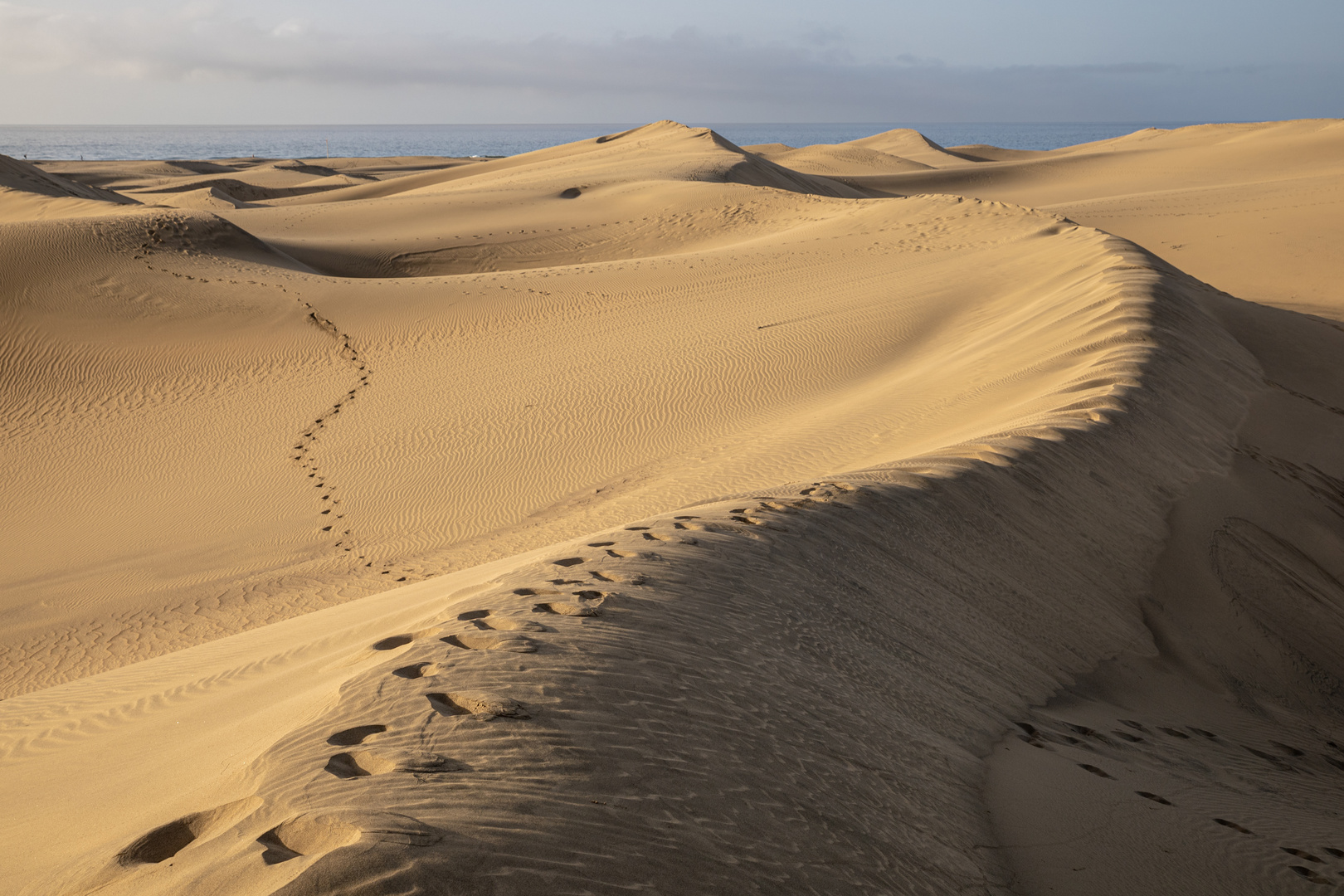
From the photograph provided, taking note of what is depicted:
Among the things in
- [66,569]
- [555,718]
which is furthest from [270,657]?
[66,569]

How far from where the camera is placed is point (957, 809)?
2.80 meters

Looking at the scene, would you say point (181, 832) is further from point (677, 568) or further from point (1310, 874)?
point (1310, 874)

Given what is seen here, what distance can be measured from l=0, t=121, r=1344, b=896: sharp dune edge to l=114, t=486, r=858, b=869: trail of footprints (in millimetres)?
16

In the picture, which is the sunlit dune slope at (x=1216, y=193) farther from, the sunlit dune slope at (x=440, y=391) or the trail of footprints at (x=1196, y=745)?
the trail of footprints at (x=1196, y=745)

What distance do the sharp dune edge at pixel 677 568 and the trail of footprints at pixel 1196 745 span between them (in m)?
0.03

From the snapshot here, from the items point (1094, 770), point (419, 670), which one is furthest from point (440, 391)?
point (1094, 770)

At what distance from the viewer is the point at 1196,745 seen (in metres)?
3.86

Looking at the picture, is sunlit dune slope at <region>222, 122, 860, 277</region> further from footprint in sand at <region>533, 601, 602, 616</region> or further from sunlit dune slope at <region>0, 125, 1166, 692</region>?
footprint in sand at <region>533, 601, 602, 616</region>

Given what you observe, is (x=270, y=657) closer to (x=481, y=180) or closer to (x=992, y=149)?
(x=481, y=180)

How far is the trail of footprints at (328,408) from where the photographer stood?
24.5 ft

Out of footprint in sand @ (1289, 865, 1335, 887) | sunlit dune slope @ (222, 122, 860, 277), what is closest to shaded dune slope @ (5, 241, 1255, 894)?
footprint in sand @ (1289, 865, 1335, 887)

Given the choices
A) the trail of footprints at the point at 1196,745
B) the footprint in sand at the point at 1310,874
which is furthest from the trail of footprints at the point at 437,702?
the footprint in sand at the point at 1310,874

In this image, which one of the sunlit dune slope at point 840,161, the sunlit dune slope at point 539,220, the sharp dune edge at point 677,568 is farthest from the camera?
the sunlit dune slope at point 840,161

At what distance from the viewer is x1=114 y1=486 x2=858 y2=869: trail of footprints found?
76.9 inches
